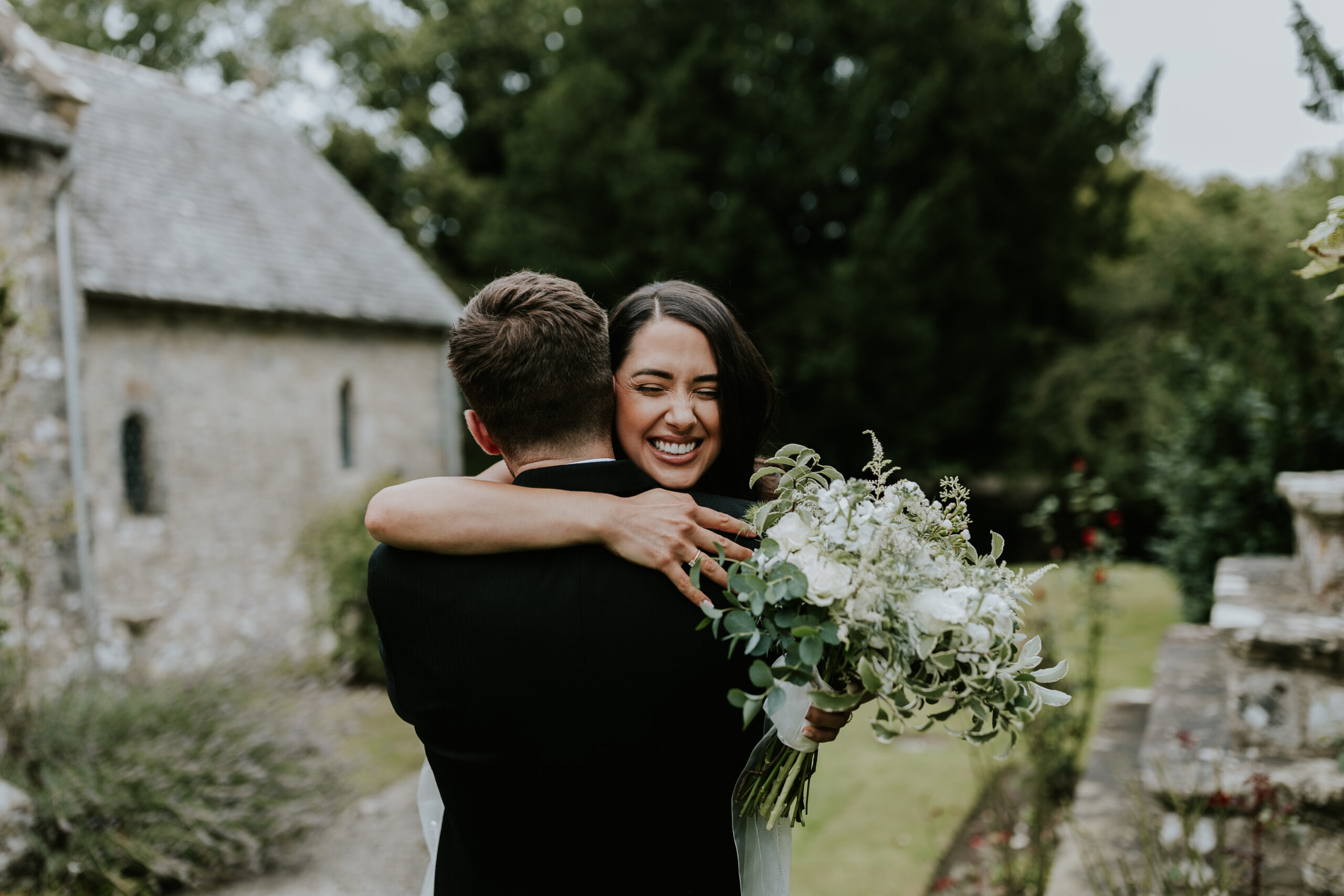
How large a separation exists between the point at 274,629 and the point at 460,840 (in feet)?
35.7

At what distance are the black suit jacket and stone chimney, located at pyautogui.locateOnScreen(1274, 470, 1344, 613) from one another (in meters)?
2.98

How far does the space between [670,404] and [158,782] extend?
454 cm

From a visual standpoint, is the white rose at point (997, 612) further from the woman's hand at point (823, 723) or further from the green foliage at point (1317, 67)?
the green foliage at point (1317, 67)

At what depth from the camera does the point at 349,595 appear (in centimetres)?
1126

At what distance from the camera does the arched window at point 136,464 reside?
35.2ft

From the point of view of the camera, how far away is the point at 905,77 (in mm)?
16969

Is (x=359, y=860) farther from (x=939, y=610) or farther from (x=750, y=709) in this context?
(x=939, y=610)

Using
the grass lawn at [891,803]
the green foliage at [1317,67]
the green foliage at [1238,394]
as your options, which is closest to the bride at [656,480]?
the green foliage at [1317,67]

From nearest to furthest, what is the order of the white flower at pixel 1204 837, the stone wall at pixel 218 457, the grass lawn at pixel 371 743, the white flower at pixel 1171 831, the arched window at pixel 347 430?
the white flower at pixel 1204 837 → the white flower at pixel 1171 831 → the grass lawn at pixel 371 743 → the stone wall at pixel 218 457 → the arched window at pixel 347 430

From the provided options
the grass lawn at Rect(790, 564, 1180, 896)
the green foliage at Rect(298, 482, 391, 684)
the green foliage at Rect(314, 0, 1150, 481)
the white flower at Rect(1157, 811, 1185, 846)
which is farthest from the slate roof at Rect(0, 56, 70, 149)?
the white flower at Rect(1157, 811, 1185, 846)

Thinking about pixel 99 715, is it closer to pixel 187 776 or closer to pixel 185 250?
pixel 187 776

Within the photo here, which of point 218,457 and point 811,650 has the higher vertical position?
point 811,650

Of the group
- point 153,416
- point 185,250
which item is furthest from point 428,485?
point 185,250

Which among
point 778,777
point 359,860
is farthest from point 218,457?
point 778,777
